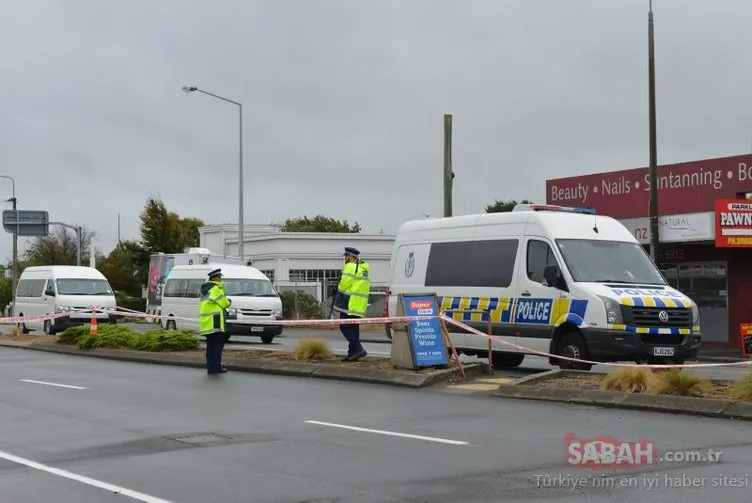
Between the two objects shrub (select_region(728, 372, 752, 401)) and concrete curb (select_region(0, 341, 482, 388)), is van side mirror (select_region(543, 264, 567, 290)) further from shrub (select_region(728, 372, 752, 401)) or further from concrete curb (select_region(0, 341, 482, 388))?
shrub (select_region(728, 372, 752, 401))

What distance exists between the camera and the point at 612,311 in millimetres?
14547

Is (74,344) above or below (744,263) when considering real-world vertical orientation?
below

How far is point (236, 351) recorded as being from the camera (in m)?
Result: 20.2

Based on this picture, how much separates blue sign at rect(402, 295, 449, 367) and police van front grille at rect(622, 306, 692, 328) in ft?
9.27

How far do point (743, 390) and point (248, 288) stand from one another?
1843 centimetres

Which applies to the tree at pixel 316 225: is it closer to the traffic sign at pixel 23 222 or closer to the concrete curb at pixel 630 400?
the traffic sign at pixel 23 222

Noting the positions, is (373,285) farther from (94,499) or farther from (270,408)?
(94,499)

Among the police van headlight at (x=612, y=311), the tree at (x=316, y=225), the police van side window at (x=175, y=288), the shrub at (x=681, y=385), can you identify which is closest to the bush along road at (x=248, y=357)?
the police van headlight at (x=612, y=311)

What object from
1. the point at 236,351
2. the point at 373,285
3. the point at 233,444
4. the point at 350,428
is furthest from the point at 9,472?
the point at 373,285

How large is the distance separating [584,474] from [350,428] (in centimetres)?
323

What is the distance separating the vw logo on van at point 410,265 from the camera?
18719 mm

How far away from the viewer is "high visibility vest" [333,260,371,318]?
52.8 feet

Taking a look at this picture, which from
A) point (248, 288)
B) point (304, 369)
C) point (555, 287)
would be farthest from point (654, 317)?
point (248, 288)

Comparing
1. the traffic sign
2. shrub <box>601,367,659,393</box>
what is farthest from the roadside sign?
the traffic sign
